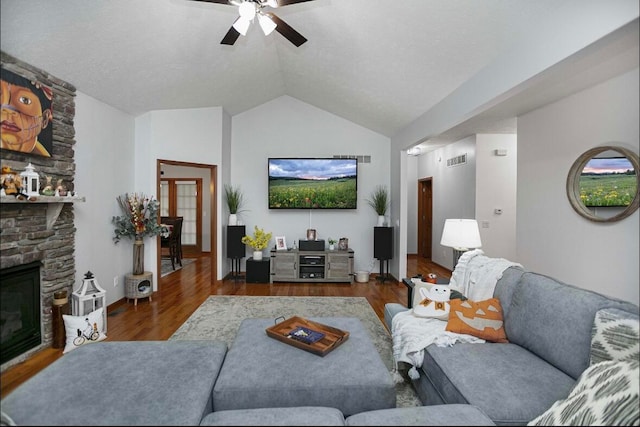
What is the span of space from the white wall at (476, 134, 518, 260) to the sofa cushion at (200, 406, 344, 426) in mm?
4582

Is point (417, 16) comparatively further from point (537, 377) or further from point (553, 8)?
point (537, 377)

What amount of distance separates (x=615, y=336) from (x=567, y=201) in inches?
87.7

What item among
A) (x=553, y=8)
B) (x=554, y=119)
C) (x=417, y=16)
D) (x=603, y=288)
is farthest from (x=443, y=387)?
(x=554, y=119)

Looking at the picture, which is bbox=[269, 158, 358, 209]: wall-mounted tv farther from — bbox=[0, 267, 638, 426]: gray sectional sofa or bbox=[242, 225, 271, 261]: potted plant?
bbox=[0, 267, 638, 426]: gray sectional sofa

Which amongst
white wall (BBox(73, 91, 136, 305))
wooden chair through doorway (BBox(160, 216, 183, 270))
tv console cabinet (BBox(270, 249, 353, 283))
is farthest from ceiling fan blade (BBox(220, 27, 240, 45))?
wooden chair through doorway (BBox(160, 216, 183, 270))

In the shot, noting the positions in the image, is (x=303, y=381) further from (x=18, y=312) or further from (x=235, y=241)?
(x=235, y=241)

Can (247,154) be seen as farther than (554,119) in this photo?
Yes

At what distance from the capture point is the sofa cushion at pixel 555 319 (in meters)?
1.52

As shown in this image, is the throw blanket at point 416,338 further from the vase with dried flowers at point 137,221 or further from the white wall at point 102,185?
the vase with dried flowers at point 137,221

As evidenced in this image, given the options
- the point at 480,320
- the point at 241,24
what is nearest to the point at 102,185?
the point at 241,24

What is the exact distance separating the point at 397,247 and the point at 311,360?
3758 mm

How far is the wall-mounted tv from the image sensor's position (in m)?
5.34

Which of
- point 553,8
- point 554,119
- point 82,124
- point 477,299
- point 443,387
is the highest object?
point 553,8

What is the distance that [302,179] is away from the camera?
211 inches
